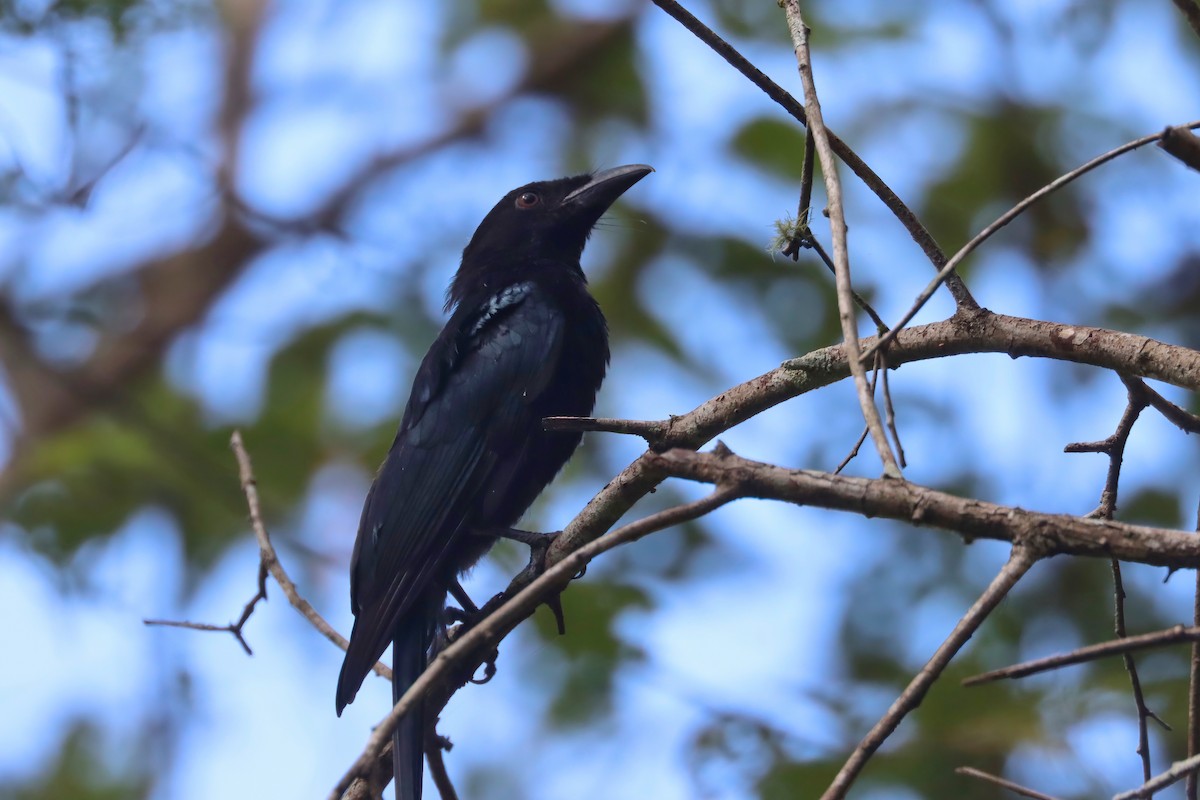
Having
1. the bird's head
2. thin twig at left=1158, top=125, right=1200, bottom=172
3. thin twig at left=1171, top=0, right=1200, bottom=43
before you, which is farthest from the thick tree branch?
the bird's head

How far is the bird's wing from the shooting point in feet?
13.0

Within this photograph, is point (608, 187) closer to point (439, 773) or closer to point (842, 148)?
point (842, 148)

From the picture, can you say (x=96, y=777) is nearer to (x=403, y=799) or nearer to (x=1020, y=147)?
(x=403, y=799)

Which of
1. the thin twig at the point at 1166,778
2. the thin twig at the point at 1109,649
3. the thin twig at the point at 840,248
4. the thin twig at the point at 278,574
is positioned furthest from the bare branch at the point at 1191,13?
the thin twig at the point at 278,574

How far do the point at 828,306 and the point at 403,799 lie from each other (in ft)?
15.1

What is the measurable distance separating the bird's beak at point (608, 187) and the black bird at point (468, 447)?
2.8 inches

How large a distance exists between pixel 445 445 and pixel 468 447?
0.30 feet

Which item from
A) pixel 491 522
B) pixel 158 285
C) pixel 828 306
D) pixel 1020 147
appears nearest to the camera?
pixel 491 522

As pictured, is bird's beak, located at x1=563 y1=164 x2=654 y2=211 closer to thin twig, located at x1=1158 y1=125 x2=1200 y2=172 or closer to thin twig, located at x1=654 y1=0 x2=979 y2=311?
thin twig, located at x1=654 y1=0 x2=979 y2=311

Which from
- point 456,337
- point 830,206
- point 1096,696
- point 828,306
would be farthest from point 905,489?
point 828,306

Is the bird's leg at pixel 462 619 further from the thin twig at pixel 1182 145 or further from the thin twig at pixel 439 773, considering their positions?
the thin twig at pixel 1182 145

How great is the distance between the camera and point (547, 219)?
549cm

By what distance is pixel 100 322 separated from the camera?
786 centimetres

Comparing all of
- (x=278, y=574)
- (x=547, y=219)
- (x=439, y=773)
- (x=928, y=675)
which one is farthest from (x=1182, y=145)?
(x=547, y=219)
